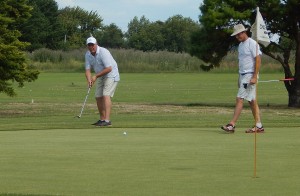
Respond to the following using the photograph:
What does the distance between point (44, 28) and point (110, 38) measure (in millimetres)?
32028

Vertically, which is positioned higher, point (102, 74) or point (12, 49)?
point (12, 49)

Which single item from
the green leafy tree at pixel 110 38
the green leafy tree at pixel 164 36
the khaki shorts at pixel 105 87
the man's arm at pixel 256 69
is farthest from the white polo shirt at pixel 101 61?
the green leafy tree at pixel 110 38

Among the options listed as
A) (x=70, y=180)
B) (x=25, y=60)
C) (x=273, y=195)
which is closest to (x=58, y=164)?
(x=70, y=180)

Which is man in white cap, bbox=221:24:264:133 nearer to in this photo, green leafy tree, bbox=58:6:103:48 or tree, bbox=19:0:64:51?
tree, bbox=19:0:64:51

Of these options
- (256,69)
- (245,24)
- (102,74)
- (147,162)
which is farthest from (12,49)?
(147,162)

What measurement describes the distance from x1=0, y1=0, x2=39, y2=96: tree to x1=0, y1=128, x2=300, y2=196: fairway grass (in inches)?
375

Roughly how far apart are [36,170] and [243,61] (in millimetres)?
6937

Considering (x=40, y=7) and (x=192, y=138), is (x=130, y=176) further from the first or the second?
(x=40, y=7)

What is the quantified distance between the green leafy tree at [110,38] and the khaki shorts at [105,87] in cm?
11999

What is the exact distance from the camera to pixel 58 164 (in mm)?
10227

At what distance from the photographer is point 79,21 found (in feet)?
466

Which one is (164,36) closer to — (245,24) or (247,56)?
(245,24)

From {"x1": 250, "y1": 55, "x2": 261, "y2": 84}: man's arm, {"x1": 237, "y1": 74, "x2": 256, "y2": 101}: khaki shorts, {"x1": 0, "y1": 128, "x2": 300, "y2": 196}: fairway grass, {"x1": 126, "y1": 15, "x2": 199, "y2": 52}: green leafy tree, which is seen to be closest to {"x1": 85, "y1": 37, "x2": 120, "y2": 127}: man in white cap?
{"x1": 237, "y1": 74, "x2": 256, "y2": 101}: khaki shorts

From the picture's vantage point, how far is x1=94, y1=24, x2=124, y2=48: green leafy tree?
5448 inches
